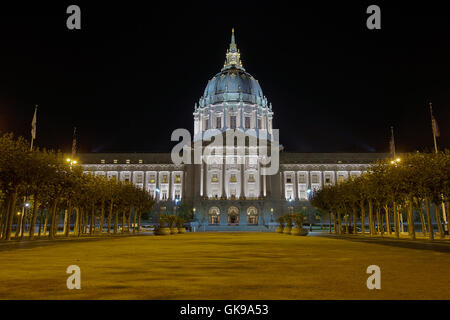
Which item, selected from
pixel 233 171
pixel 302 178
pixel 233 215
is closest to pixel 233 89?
pixel 233 171

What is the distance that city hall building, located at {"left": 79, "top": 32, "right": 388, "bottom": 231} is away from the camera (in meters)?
96.3

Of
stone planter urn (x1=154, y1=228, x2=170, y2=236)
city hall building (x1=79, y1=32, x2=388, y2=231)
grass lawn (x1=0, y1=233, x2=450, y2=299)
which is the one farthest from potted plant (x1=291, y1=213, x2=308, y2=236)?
city hall building (x1=79, y1=32, x2=388, y2=231)

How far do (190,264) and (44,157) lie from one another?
88.8ft

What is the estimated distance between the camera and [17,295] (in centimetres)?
768

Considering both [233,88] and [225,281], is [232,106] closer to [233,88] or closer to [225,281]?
[233,88]

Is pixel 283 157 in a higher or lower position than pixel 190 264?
higher

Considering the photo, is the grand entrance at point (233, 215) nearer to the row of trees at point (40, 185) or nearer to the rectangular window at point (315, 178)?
the rectangular window at point (315, 178)

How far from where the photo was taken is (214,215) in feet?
316

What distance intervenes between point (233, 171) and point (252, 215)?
15.1 meters

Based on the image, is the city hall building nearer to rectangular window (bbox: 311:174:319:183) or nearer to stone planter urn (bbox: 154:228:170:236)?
rectangular window (bbox: 311:174:319:183)

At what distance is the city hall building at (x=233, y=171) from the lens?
9631 centimetres

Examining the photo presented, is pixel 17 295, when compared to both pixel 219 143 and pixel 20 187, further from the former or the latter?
pixel 219 143

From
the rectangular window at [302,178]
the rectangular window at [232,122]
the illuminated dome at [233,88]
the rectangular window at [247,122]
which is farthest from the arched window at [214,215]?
the illuminated dome at [233,88]
